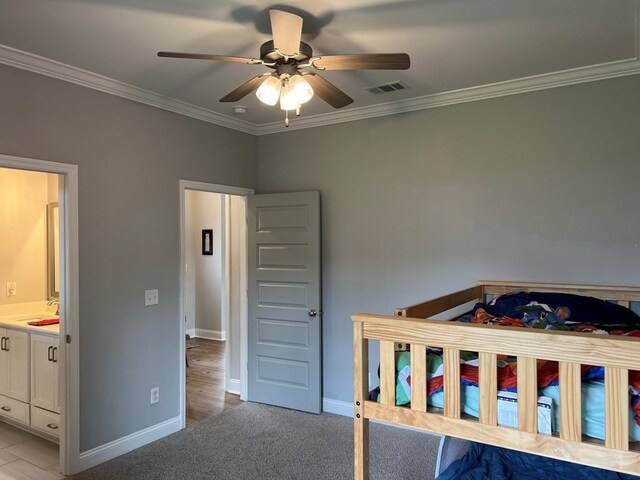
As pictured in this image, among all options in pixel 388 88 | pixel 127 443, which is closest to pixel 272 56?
pixel 388 88

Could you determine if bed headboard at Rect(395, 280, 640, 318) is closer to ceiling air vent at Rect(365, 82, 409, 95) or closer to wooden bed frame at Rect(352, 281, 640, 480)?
wooden bed frame at Rect(352, 281, 640, 480)

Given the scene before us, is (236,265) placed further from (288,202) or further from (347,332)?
(347,332)

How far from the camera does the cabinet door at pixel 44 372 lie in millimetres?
3145

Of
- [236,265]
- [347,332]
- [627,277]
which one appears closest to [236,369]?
[236,265]

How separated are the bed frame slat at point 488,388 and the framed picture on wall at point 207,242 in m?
5.74

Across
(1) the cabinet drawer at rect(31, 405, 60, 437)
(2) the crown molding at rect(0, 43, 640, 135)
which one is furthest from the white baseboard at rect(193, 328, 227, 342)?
(2) the crown molding at rect(0, 43, 640, 135)

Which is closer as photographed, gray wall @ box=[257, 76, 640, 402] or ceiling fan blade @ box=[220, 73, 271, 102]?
ceiling fan blade @ box=[220, 73, 271, 102]

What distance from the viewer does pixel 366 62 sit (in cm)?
199

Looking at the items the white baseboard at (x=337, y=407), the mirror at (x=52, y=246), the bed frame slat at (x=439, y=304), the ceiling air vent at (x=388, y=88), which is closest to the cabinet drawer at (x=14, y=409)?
the mirror at (x=52, y=246)

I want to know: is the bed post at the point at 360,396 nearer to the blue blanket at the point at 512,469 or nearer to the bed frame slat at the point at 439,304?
the blue blanket at the point at 512,469

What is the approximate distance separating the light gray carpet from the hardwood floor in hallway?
223 millimetres

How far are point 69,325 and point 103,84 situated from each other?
1.59m

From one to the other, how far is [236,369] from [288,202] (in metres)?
1.74

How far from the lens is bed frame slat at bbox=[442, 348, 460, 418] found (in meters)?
1.59
